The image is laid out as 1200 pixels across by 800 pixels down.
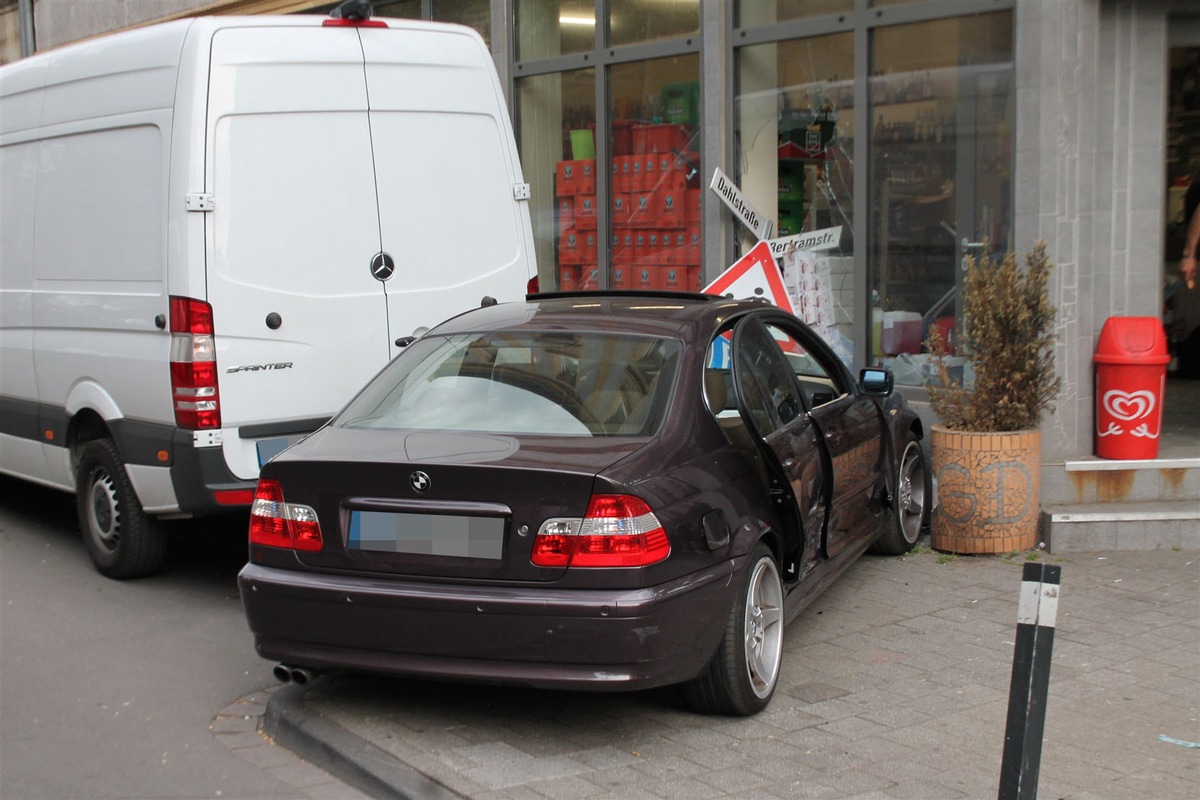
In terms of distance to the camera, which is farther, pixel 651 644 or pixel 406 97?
pixel 406 97

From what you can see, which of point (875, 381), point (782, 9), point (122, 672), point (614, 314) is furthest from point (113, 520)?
point (782, 9)

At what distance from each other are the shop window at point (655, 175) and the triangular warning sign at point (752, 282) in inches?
77.6

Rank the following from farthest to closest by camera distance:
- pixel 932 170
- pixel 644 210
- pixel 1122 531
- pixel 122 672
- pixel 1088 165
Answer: pixel 644 210
pixel 932 170
pixel 1088 165
pixel 1122 531
pixel 122 672

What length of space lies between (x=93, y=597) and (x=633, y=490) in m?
3.91

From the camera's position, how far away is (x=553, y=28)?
1214cm

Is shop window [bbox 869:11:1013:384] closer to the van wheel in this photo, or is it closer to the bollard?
the van wheel

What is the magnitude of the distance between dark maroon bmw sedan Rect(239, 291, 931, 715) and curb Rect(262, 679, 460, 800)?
0.68 ft

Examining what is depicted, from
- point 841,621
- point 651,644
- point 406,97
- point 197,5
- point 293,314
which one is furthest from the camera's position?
point 197,5

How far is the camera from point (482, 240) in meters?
7.60

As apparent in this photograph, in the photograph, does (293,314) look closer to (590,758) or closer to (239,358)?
(239,358)

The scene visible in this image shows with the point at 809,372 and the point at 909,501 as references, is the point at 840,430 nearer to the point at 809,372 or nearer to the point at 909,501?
the point at 809,372

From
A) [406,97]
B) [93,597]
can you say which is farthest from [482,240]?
[93,597]

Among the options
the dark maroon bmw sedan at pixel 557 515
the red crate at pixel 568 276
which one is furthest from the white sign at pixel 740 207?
the dark maroon bmw sedan at pixel 557 515

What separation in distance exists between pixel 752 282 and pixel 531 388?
4.06 m
